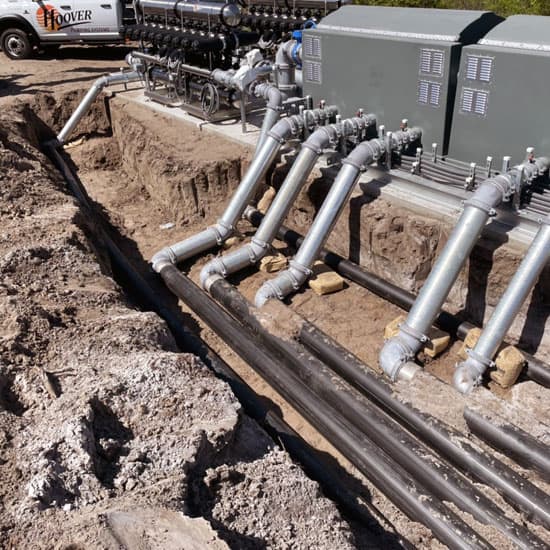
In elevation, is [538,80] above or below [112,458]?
above

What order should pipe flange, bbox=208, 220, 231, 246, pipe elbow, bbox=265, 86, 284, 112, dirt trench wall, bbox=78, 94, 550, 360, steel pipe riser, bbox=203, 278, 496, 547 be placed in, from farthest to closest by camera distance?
pipe elbow, bbox=265, 86, 284, 112
pipe flange, bbox=208, 220, 231, 246
dirt trench wall, bbox=78, 94, 550, 360
steel pipe riser, bbox=203, 278, 496, 547

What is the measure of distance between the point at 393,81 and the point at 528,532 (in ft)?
18.1

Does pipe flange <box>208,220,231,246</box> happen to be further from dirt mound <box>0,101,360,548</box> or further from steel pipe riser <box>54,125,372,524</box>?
dirt mound <box>0,101,360,548</box>

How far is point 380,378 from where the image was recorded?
5.02 metres

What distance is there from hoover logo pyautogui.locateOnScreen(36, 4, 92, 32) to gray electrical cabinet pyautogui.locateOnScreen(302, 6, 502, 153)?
9668 mm

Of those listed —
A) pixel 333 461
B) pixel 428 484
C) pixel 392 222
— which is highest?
pixel 392 222

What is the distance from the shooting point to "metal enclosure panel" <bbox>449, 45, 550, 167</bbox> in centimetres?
577

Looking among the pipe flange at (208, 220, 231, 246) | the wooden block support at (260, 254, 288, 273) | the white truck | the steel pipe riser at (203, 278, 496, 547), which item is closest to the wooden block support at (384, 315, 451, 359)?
the steel pipe riser at (203, 278, 496, 547)

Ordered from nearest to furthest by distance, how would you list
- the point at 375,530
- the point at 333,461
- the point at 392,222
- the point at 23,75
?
the point at 375,530
the point at 333,461
the point at 392,222
the point at 23,75

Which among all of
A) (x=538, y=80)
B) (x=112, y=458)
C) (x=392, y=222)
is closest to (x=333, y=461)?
(x=112, y=458)

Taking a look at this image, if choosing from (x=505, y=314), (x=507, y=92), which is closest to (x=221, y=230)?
(x=507, y=92)

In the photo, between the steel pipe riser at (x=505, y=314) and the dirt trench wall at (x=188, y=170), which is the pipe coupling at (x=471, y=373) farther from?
the dirt trench wall at (x=188, y=170)

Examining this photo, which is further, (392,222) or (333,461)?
(392,222)

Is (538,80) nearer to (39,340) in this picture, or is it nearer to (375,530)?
(375,530)
